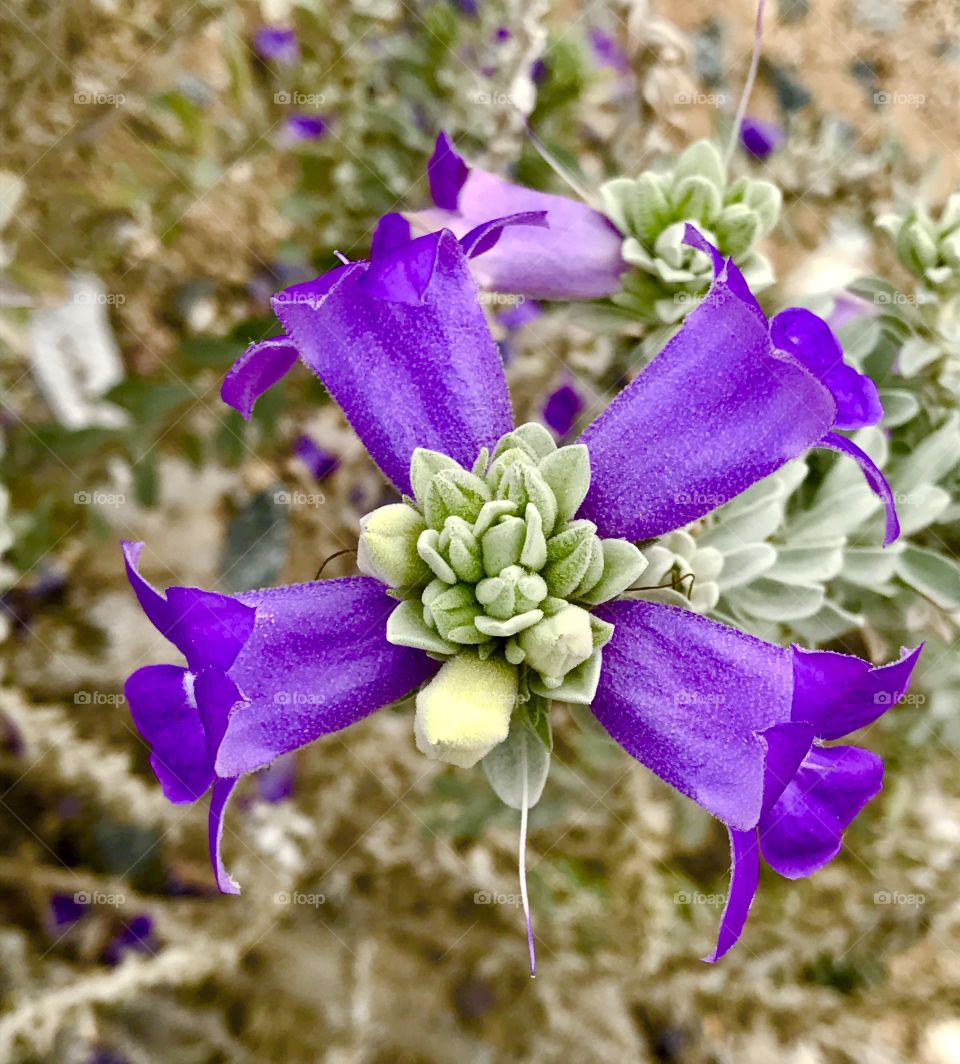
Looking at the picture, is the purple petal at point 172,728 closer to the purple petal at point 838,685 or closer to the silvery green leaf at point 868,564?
the purple petal at point 838,685

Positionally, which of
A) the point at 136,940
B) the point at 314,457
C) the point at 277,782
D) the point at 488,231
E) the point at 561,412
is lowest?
the point at 136,940

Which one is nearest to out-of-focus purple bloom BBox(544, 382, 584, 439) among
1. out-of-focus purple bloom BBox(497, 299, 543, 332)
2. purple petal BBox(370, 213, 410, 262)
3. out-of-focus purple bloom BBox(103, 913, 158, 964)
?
out-of-focus purple bloom BBox(497, 299, 543, 332)

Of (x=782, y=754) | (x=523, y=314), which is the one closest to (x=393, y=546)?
(x=782, y=754)

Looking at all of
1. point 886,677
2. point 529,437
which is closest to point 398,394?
point 529,437

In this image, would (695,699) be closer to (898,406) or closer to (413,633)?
(413,633)

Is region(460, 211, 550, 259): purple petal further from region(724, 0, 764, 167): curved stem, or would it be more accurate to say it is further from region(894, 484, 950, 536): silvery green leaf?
region(894, 484, 950, 536): silvery green leaf

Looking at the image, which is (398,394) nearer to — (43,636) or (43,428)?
(43,428)
